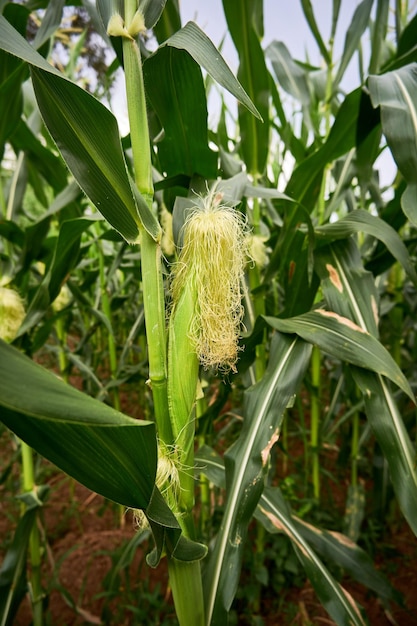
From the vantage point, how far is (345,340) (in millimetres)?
675

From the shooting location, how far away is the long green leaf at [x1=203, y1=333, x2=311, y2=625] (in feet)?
2.04

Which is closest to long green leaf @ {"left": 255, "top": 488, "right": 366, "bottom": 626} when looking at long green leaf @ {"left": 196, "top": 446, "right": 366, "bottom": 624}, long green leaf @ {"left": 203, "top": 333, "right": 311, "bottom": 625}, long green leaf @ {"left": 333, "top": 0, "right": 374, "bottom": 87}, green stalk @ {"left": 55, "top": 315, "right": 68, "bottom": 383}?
long green leaf @ {"left": 196, "top": 446, "right": 366, "bottom": 624}

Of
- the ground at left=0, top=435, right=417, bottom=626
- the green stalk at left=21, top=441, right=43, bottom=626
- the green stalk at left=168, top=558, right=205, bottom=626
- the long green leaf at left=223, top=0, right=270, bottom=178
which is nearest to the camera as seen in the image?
the green stalk at left=168, top=558, right=205, bottom=626

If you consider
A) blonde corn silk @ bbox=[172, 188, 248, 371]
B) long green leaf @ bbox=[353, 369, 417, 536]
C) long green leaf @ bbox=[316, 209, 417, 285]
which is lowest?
long green leaf @ bbox=[353, 369, 417, 536]

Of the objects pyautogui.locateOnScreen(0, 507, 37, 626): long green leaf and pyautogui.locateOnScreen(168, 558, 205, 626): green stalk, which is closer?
pyautogui.locateOnScreen(168, 558, 205, 626): green stalk

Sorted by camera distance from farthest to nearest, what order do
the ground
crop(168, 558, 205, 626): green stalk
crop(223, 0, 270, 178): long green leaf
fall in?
the ground → crop(223, 0, 270, 178): long green leaf → crop(168, 558, 205, 626): green stalk

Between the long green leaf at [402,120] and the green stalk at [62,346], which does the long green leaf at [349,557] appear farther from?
the green stalk at [62,346]

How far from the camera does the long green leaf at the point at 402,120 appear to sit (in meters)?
0.61

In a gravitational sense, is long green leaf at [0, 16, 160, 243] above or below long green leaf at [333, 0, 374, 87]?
below

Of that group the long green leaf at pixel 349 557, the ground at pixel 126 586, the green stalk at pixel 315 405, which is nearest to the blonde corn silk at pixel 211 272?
the long green leaf at pixel 349 557

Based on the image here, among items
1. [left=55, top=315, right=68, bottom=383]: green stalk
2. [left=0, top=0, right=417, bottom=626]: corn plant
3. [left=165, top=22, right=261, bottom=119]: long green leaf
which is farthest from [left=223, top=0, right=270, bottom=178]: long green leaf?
[left=55, top=315, right=68, bottom=383]: green stalk

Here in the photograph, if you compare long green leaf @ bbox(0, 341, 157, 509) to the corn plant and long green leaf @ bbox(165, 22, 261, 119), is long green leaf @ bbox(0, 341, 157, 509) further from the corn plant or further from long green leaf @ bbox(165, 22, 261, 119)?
long green leaf @ bbox(165, 22, 261, 119)

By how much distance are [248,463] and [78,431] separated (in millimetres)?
363

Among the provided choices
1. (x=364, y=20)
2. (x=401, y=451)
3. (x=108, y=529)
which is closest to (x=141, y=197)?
(x=401, y=451)
